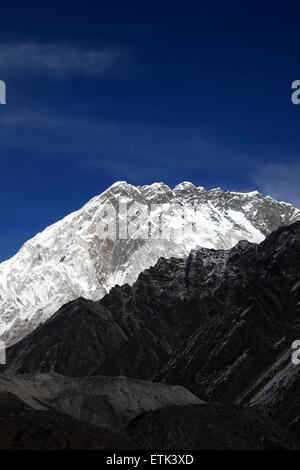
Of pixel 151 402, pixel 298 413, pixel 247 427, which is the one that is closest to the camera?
pixel 247 427

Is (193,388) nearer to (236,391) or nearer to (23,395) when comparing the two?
(236,391)

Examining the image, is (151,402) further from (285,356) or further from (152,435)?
(285,356)

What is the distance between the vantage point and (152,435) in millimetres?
100500

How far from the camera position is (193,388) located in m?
184
